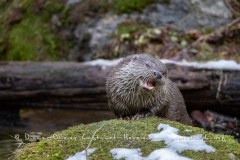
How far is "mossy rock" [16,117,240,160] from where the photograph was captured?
11.4 feet

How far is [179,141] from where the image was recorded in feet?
11.6

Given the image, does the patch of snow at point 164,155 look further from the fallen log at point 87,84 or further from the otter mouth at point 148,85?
the fallen log at point 87,84

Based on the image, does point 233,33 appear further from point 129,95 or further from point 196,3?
point 129,95

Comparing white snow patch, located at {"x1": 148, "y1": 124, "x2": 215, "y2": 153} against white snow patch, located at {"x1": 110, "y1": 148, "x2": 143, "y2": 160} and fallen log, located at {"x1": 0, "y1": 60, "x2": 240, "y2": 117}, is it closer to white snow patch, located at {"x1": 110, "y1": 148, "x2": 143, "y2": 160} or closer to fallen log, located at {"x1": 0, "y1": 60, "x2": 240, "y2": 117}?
white snow patch, located at {"x1": 110, "y1": 148, "x2": 143, "y2": 160}

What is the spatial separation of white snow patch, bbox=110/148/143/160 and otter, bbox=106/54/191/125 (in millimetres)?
1168

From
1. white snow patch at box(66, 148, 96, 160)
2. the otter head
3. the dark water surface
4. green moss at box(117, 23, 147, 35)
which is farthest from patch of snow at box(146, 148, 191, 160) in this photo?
green moss at box(117, 23, 147, 35)

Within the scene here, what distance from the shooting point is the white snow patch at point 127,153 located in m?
3.42

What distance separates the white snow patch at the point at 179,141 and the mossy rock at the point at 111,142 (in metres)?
0.04

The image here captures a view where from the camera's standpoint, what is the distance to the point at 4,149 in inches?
207

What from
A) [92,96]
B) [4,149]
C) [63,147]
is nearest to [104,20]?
[92,96]

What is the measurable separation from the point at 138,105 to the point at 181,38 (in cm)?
440

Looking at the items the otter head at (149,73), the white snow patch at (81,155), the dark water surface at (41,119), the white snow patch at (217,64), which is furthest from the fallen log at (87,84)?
the white snow patch at (81,155)

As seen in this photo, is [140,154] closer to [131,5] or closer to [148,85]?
[148,85]

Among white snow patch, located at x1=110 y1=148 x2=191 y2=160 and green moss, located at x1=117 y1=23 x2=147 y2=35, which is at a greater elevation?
green moss, located at x1=117 y1=23 x2=147 y2=35
